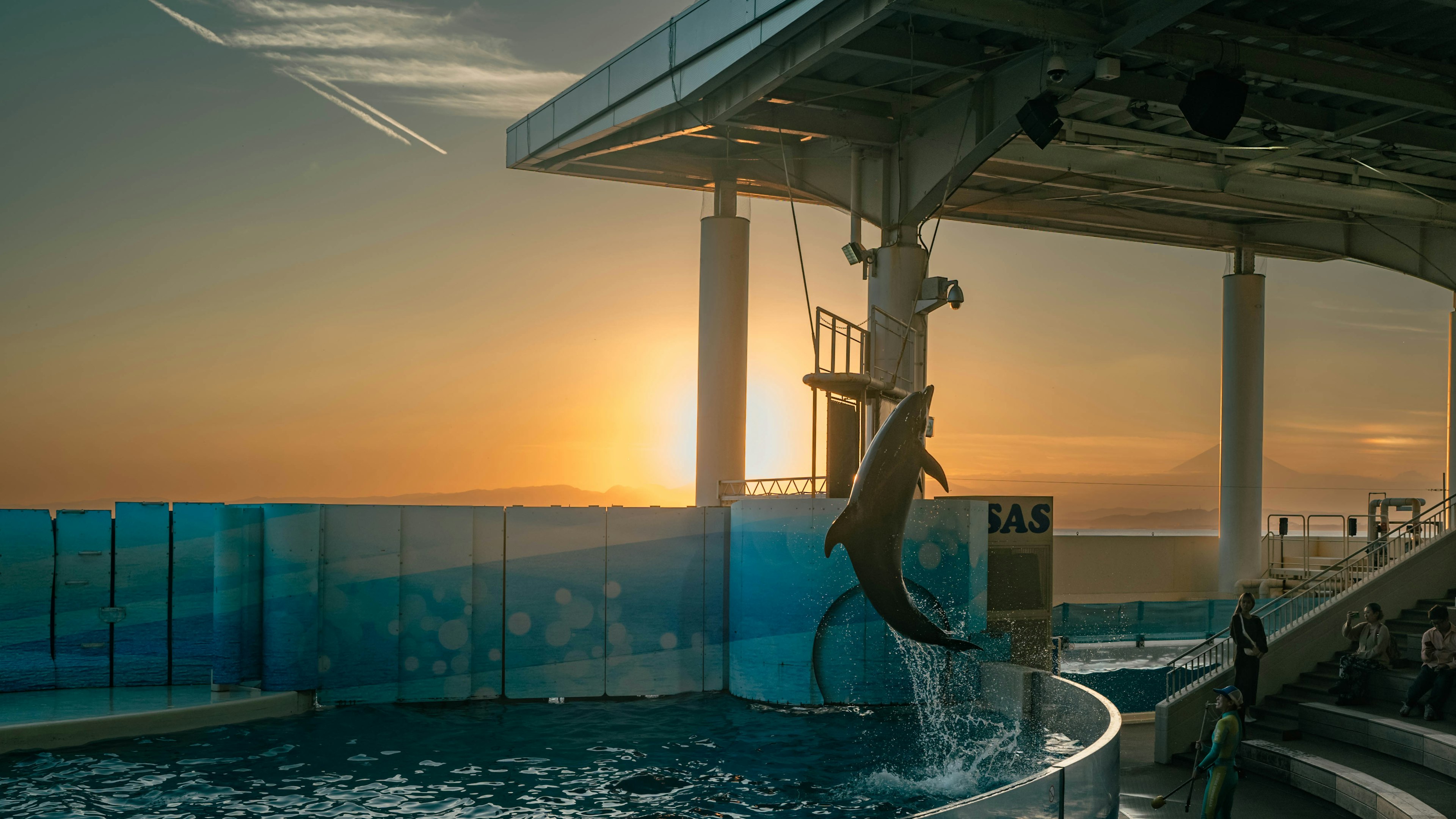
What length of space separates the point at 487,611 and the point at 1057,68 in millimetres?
11610

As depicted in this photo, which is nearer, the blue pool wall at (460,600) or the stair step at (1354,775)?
the stair step at (1354,775)

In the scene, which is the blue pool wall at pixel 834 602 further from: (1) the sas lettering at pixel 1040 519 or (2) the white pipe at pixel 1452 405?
(2) the white pipe at pixel 1452 405

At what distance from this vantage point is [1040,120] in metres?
15.9

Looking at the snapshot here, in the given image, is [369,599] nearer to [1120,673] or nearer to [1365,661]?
[1120,673]

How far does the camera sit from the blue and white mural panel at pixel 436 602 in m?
16.4

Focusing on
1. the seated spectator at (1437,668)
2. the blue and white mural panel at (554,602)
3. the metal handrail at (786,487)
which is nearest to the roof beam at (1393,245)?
the metal handrail at (786,487)

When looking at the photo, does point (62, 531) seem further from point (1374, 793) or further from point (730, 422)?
point (1374, 793)

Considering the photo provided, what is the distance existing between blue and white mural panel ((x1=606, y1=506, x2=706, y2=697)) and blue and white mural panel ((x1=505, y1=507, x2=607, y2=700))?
0.21 meters

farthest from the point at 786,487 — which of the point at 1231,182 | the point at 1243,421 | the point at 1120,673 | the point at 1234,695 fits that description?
the point at 1243,421

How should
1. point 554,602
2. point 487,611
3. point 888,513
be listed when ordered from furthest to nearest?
point 554,602 < point 487,611 < point 888,513

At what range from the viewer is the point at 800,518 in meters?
16.4

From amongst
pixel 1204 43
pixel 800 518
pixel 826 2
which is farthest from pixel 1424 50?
pixel 800 518

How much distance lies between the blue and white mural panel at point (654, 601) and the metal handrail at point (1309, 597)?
23.5 ft

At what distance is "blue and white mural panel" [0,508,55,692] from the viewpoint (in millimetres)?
14883
